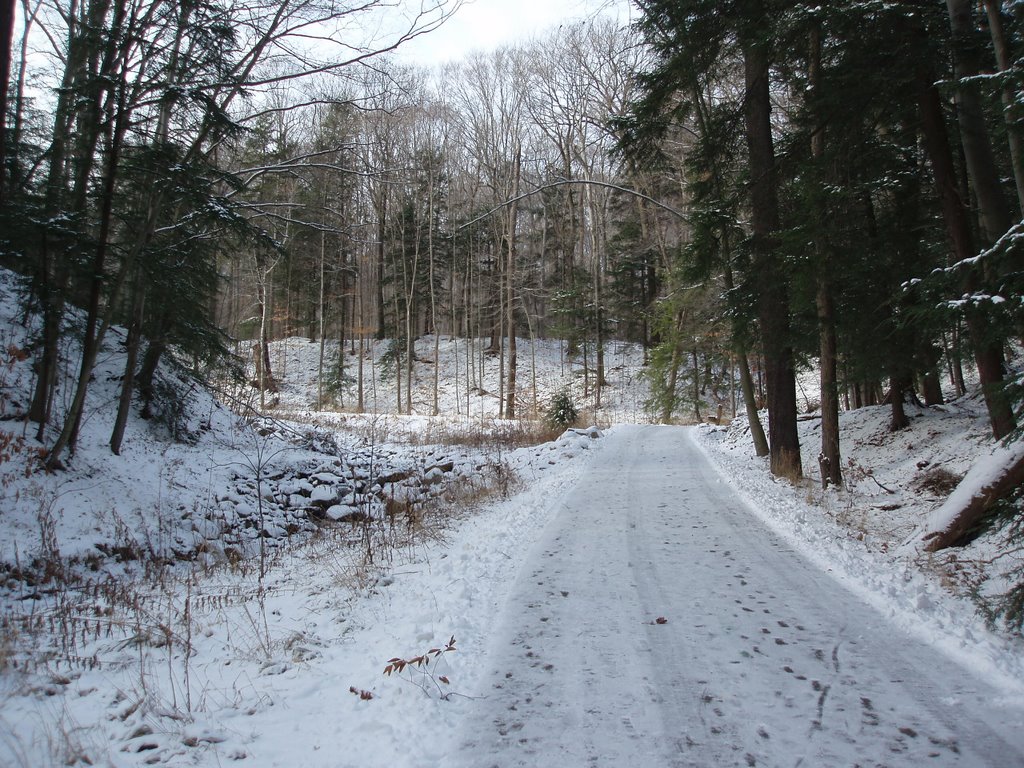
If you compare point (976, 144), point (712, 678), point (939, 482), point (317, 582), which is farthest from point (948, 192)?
point (317, 582)

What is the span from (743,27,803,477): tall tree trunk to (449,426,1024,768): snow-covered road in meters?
4.83

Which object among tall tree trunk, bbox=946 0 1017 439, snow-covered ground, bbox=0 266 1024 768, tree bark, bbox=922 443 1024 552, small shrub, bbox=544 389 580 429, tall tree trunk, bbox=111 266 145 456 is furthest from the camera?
small shrub, bbox=544 389 580 429

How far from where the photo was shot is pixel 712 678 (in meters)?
2.96

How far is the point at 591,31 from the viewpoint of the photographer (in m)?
22.4

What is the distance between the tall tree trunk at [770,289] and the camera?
908 centimetres

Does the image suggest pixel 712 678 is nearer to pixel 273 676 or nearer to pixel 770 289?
pixel 273 676

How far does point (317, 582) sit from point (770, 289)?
827 cm

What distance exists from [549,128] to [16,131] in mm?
22840

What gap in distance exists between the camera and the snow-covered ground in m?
2.51

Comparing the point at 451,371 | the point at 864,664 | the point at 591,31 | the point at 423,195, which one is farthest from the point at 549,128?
the point at 864,664

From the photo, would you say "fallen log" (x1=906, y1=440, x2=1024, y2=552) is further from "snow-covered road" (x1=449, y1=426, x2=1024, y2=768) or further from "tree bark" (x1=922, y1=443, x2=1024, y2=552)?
"snow-covered road" (x1=449, y1=426, x2=1024, y2=768)

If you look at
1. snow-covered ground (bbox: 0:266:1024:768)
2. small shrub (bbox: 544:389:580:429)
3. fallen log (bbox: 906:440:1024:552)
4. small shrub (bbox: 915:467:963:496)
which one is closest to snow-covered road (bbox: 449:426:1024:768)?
snow-covered ground (bbox: 0:266:1024:768)

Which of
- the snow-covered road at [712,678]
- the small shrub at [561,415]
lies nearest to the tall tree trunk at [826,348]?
the snow-covered road at [712,678]

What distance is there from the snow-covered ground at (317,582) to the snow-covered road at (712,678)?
50mm
